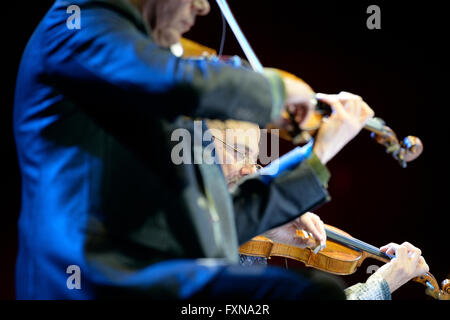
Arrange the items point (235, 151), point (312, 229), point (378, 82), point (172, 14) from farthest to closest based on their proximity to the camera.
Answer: point (378, 82)
point (235, 151)
point (312, 229)
point (172, 14)

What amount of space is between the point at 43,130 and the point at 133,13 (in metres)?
0.27

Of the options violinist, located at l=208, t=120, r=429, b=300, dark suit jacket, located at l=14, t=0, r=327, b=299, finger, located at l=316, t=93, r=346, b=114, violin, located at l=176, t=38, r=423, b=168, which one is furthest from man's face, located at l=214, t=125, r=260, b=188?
dark suit jacket, located at l=14, t=0, r=327, b=299

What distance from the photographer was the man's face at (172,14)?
88 centimetres

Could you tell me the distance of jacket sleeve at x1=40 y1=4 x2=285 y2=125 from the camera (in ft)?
2.34

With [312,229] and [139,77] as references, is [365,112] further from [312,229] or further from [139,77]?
[312,229]

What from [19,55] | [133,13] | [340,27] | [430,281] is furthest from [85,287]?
[340,27]

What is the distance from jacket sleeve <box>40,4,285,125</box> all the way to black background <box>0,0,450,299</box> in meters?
1.54

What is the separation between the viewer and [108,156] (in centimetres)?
79

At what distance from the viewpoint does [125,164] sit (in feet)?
2.58

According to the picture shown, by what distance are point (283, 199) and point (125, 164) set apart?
15.5 inches

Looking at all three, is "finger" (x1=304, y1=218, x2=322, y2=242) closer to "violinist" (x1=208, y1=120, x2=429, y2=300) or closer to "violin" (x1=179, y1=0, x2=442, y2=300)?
"violinist" (x1=208, y1=120, x2=429, y2=300)

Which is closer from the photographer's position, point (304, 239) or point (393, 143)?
point (393, 143)

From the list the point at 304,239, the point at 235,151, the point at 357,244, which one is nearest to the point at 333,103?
the point at 304,239

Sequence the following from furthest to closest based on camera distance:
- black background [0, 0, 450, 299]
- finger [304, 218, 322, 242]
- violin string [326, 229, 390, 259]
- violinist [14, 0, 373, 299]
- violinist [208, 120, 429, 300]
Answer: black background [0, 0, 450, 299] < violin string [326, 229, 390, 259] < finger [304, 218, 322, 242] < violinist [208, 120, 429, 300] < violinist [14, 0, 373, 299]
